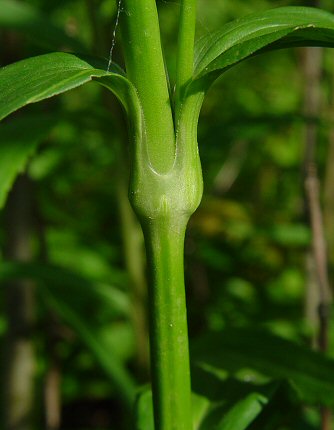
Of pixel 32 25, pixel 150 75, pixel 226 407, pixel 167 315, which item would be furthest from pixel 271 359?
pixel 32 25

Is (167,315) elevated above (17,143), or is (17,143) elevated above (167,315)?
(17,143)

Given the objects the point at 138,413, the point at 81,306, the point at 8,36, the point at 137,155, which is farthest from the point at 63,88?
the point at 81,306

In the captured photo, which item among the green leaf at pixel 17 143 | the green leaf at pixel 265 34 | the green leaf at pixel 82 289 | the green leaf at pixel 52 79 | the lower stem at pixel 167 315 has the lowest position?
the green leaf at pixel 82 289

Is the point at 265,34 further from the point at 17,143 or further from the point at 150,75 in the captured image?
the point at 17,143

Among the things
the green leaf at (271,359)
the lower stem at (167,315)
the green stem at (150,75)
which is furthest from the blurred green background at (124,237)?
the green stem at (150,75)

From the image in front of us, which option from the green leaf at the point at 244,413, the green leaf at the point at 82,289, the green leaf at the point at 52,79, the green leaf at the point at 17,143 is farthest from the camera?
the green leaf at the point at 82,289

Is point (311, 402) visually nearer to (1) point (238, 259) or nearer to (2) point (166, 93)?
(2) point (166, 93)

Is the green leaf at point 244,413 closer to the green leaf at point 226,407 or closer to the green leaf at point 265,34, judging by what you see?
the green leaf at point 226,407
